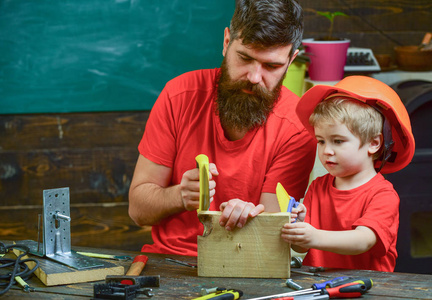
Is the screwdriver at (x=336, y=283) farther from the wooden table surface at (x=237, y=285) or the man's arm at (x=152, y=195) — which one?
the man's arm at (x=152, y=195)

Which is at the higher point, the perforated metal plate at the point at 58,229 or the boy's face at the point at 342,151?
the boy's face at the point at 342,151

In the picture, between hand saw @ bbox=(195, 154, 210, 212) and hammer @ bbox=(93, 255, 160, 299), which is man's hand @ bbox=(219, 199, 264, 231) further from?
hammer @ bbox=(93, 255, 160, 299)

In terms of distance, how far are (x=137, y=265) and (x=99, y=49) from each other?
2044 mm

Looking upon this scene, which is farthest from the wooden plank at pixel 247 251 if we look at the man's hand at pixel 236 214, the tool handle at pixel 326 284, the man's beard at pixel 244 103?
the man's beard at pixel 244 103

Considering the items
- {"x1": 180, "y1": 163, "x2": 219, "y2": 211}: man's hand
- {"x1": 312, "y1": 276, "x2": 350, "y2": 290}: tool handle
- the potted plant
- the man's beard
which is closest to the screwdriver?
{"x1": 312, "y1": 276, "x2": 350, "y2": 290}: tool handle

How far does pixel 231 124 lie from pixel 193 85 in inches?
8.2

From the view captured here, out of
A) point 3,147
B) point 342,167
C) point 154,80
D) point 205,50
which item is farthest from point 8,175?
point 342,167

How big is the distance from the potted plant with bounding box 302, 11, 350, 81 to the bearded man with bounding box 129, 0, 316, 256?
0.96 meters

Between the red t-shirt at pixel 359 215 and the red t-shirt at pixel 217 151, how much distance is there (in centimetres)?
19

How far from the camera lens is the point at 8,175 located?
3383mm

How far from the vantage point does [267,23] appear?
178 cm

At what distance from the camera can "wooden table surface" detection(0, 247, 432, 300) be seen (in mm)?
1312

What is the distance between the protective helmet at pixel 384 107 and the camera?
5.32 feet

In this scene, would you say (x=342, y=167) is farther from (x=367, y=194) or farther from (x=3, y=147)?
(x=3, y=147)
